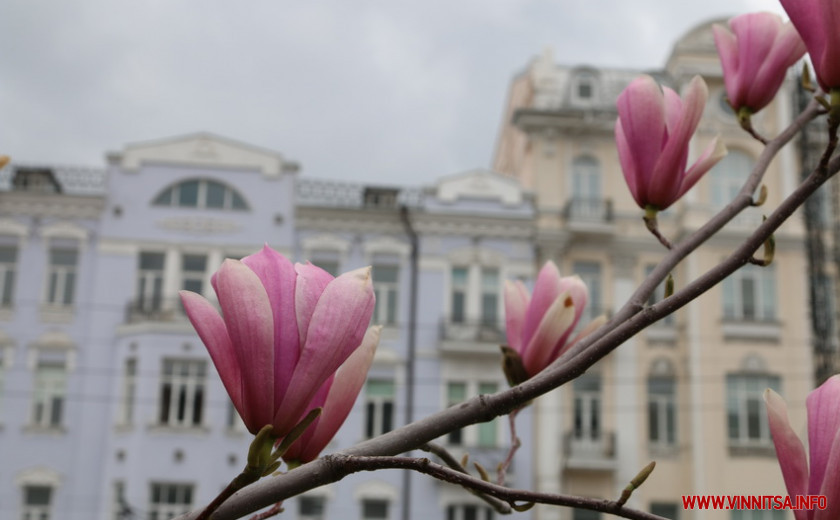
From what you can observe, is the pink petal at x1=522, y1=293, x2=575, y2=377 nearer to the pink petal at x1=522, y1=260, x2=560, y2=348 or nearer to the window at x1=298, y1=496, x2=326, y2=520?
the pink petal at x1=522, y1=260, x2=560, y2=348

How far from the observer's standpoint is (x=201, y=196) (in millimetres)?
19281

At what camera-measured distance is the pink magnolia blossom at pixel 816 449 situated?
2.76ft

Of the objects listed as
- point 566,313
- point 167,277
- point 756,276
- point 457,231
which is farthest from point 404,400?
point 566,313

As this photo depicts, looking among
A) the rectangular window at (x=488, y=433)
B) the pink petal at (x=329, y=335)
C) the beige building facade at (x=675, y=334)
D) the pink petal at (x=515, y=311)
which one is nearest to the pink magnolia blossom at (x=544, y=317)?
the pink petal at (x=515, y=311)

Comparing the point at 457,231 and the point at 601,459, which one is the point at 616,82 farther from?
the point at 601,459

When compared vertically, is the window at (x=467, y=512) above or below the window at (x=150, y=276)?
below

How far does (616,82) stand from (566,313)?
22148 millimetres

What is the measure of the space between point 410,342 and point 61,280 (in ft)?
23.6

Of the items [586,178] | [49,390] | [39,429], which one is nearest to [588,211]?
[586,178]

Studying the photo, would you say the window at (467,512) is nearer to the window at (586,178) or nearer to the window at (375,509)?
the window at (375,509)

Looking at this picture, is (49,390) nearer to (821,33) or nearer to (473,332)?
(473,332)

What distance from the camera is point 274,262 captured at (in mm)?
799

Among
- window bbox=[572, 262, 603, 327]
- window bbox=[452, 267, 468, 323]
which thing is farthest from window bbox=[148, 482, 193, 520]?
window bbox=[572, 262, 603, 327]

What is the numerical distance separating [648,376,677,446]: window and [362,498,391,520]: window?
5692 mm
